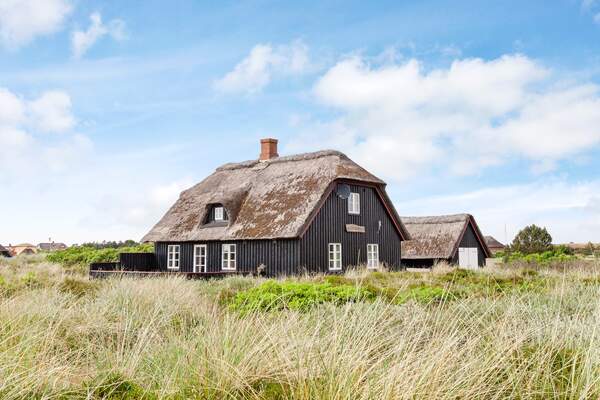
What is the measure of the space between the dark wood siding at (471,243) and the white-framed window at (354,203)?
995cm

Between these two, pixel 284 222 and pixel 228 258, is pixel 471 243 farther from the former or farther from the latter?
pixel 228 258

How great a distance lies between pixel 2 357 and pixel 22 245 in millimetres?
81495

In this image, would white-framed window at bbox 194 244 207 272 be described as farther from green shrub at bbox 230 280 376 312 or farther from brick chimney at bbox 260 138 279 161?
green shrub at bbox 230 280 376 312

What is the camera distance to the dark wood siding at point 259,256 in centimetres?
2217

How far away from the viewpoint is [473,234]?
34500 millimetres

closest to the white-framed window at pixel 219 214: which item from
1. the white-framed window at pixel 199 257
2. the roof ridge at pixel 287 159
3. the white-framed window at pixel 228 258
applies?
the white-framed window at pixel 199 257

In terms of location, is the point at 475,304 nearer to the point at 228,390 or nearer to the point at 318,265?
the point at 228,390

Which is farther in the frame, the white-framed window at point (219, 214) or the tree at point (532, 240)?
the tree at point (532, 240)

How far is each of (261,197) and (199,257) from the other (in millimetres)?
4034

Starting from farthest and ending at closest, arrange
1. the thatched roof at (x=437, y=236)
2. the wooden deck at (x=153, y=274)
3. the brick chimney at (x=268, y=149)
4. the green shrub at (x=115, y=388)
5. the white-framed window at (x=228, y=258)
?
the thatched roof at (x=437, y=236) → the brick chimney at (x=268, y=149) → the white-framed window at (x=228, y=258) → the wooden deck at (x=153, y=274) → the green shrub at (x=115, y=388)

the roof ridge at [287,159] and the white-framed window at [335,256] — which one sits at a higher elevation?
the roof ridge at [287,159]

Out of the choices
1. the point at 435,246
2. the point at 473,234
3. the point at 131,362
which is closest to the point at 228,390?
the point at 131,362

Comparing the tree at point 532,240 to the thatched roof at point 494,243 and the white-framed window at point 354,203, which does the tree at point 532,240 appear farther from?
the white-framed window at point 354,203

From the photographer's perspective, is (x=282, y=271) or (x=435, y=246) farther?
(x=435, y=246)
